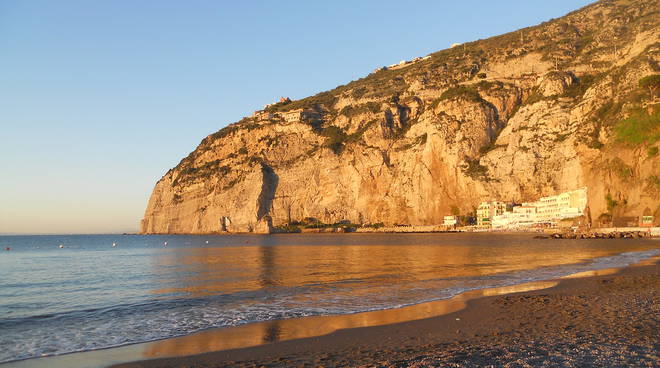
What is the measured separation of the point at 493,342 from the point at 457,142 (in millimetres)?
99721

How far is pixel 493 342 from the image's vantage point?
979 centimetres

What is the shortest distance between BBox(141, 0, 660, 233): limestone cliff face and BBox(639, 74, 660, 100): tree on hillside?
104 cm

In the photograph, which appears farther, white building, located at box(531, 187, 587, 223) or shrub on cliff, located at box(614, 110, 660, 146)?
white building, located at box(531, 187, 587, 223)

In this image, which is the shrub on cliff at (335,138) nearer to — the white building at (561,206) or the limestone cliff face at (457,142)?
the limestone cliff face at (457,142)

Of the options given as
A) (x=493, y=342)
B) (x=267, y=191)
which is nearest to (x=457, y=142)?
(x=267, y=191)

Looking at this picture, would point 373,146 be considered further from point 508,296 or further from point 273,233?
point 508,296

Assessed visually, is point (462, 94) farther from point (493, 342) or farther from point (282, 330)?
point (493, 342)

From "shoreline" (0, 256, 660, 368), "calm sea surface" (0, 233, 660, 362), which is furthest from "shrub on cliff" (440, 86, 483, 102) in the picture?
"shoreline" (0, 256, 660, 368)

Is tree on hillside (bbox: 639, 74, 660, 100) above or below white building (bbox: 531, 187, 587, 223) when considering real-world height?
above

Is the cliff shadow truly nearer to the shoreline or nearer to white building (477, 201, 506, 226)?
white building (477, 201, 506, 226)

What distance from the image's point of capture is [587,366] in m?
7.70

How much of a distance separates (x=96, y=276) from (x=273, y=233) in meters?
101

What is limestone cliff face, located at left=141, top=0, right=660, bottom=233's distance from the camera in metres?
81.4

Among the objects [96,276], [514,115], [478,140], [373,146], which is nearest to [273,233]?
[373,146]
